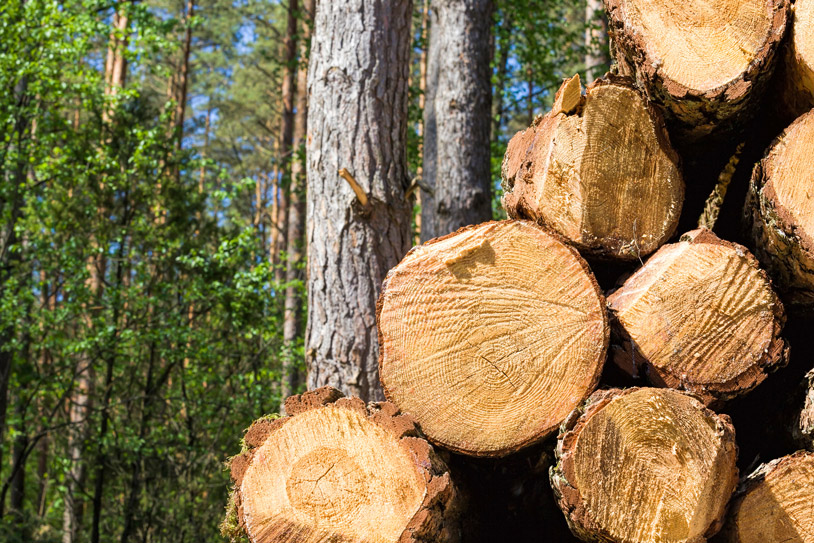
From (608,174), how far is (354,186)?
1802 millimetres

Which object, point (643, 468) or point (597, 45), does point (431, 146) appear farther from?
point (643, 468)

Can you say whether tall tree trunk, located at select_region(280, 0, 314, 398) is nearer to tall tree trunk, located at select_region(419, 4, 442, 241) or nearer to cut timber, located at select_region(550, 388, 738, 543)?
tall tree trunk, located at select_region(419, 4, 442, 241)

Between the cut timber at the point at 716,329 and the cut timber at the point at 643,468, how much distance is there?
17 centimetres

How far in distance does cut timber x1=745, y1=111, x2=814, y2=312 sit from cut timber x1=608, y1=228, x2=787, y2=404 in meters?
0.10

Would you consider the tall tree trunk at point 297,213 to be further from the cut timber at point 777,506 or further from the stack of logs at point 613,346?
the cut timber at point 777,506

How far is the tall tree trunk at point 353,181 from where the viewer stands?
12.1 feet

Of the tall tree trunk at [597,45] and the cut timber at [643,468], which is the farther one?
the tall tree trunk at [597,45]

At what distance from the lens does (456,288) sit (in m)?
1.96

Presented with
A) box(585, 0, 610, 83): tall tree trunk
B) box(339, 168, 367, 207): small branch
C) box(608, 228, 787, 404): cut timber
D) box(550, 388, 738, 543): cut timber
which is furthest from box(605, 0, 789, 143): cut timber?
box(585, 0, 610, 83): tall tree trunk

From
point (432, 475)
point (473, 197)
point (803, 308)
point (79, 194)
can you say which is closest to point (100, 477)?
point (79, 194)

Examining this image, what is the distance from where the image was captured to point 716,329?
1.94 meters

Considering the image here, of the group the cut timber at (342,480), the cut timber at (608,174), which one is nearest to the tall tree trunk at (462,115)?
the cut timber at (608,174)

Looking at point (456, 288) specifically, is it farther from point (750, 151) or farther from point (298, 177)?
point (298, 177)

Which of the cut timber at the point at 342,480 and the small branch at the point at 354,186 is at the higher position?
the small branch at the point at 354,186
